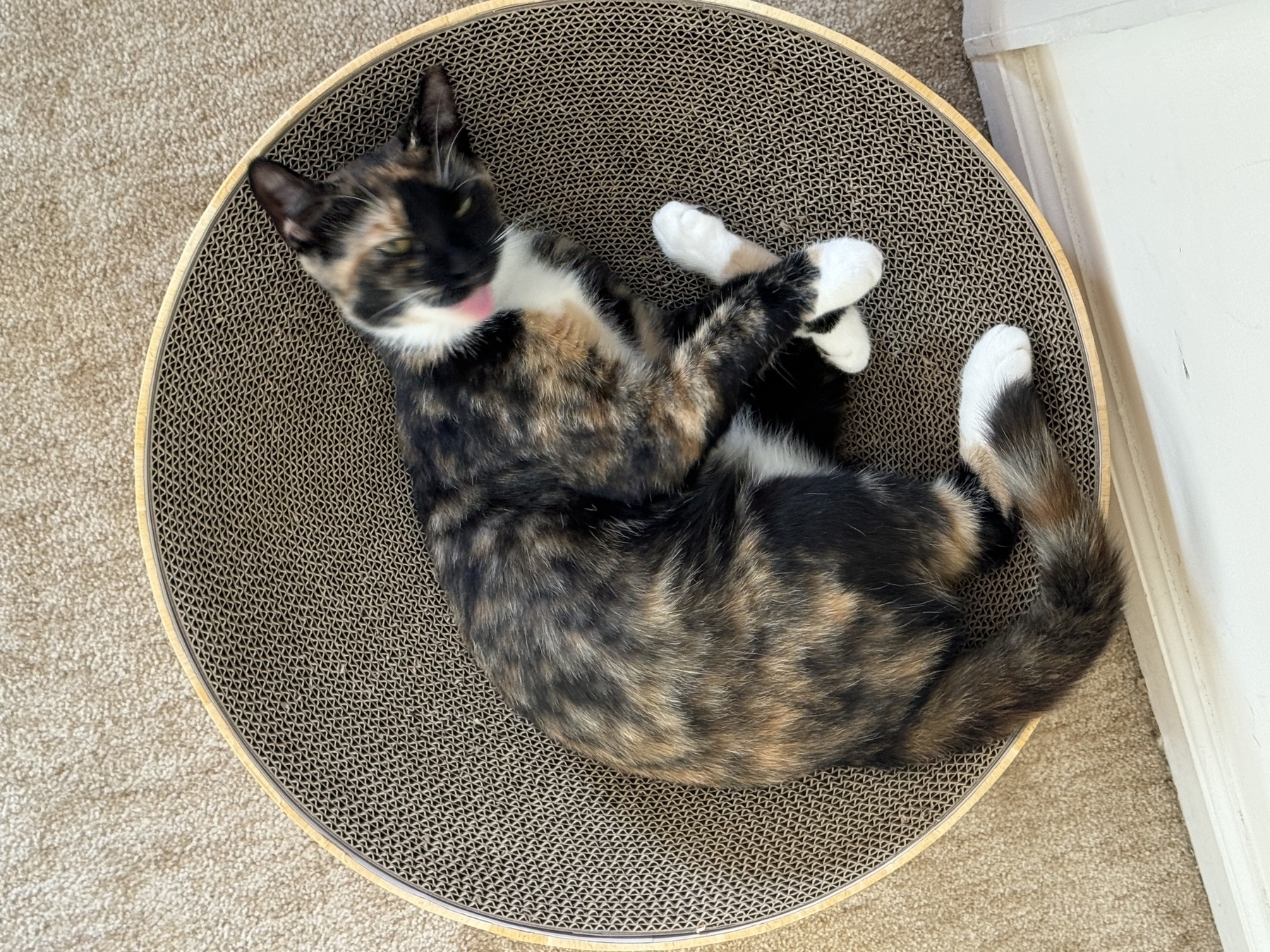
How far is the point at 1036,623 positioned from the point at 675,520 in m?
0.47

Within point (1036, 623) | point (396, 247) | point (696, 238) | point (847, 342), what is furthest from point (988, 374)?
point (396, 247)

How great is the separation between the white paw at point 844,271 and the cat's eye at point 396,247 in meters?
0.50

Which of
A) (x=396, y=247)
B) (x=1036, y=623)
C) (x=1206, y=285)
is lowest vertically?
(x=1036, y=623)

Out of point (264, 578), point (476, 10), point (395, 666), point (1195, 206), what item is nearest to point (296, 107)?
point (476, 10)

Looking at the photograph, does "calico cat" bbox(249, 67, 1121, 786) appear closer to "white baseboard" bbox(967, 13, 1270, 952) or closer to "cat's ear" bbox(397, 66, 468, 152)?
"cat's ear" bbox(397, 66, 468, 152)

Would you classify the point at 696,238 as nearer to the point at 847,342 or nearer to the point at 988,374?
the point at 847,342

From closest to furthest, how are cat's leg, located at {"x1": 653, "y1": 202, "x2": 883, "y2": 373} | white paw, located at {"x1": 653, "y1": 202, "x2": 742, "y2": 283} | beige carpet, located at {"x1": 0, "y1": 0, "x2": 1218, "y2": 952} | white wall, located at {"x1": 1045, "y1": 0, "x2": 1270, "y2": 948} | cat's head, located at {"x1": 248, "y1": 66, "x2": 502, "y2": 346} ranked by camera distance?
white wall, located at {"x1": 1045, "y1": 0, "x2": 1270, "y2": 948}
cat's head, located at {"x1": 248, "y1": 66, "x2": 502, "y2": 346}
cat's leg, located at {"x1": 653, "y1": 202, "x2": 883, "y2": 373}
white paw, located at {"x1": 653, "y1": 202, "x2": 742, "y2": 283}
beige carpet, located at {"x1": 0, "y1": 0, "x2": 1218, "y2": 952}

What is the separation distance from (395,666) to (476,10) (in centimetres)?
93

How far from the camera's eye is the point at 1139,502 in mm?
1379

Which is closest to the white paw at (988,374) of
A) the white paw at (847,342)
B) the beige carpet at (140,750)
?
the white paw at (847,342)

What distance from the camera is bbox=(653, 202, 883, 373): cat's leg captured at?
3.81 ft

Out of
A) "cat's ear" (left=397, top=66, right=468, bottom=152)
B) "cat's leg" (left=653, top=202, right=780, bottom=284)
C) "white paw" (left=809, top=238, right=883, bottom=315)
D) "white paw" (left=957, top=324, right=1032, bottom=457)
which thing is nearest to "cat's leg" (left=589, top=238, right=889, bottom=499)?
"white paw" (left=809, top=238, right=883, bottom=315)

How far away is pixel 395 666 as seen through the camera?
138 centimetres

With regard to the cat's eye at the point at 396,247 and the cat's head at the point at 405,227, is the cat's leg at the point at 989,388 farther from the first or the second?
the cat's eye at the point at 396,247
